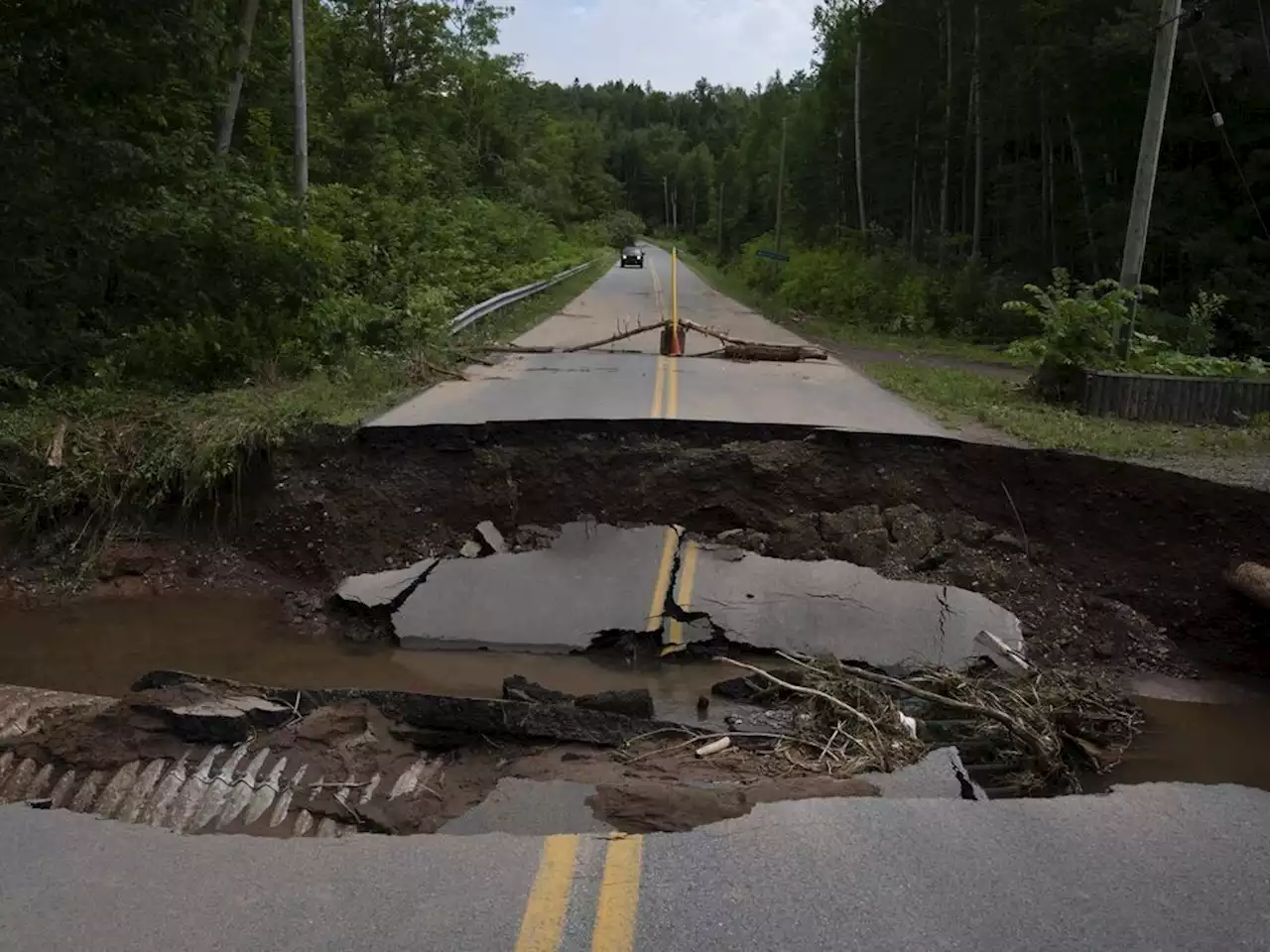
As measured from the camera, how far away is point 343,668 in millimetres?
7875

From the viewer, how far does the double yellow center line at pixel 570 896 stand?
3.34 m

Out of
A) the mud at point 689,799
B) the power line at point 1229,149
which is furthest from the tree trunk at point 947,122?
the mud at point 689,799

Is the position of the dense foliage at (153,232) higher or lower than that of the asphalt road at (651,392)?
higher

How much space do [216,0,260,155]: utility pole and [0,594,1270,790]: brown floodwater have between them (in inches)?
428

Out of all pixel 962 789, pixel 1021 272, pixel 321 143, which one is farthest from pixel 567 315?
pixel 962 789

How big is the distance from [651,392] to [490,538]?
450cm

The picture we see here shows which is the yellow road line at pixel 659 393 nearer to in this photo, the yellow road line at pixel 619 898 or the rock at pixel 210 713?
the rock at pixel 210 713

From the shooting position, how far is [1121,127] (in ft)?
84.5

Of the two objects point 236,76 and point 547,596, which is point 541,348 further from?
point 547,596

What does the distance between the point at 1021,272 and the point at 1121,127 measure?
5.07 m

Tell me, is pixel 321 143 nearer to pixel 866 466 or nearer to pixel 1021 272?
pixel 1021 272

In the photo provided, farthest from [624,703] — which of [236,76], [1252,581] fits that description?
[236,76]

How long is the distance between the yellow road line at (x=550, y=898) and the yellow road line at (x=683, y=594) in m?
4.07

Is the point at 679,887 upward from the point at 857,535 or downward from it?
upward
